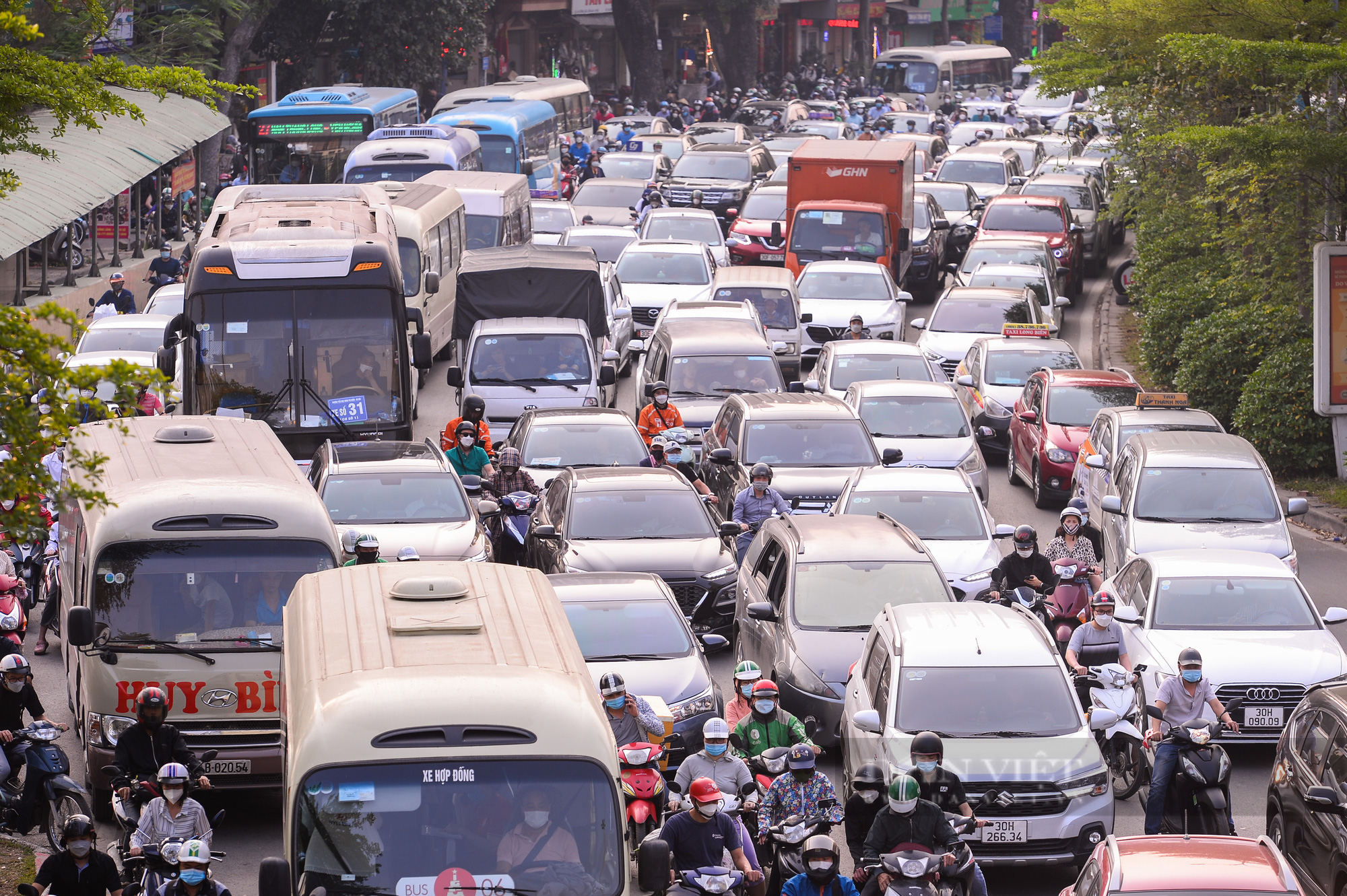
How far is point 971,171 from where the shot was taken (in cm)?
4662

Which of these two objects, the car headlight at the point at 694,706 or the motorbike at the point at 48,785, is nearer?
the motorbike at the point at 48,785

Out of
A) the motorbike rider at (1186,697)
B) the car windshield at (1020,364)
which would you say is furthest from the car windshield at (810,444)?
the motorbike rider at (1186,697)

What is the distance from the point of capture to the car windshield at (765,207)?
1470 inches

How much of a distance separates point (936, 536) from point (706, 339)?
7.22 meters

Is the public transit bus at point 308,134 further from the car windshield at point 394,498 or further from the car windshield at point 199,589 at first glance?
the car windshield at point 199,589

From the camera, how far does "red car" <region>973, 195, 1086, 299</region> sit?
35844 millimetres

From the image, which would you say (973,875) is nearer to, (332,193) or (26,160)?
(332,193)

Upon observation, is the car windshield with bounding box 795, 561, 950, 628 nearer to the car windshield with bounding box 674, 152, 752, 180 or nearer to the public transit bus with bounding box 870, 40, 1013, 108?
the car windshield with bounding box 674, 152, 752, 180

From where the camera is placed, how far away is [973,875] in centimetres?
969

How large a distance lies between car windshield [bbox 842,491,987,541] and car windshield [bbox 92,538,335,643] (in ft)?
22.6

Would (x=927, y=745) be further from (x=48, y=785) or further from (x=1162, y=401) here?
(x=1162, y=401)

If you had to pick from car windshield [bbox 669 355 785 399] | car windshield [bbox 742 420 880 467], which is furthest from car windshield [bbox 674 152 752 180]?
car windshield [bbox 742 420 880 467]

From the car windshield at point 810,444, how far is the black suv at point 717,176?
22.8 metres

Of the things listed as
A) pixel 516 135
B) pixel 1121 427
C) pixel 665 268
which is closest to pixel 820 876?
pixel 1121 427
